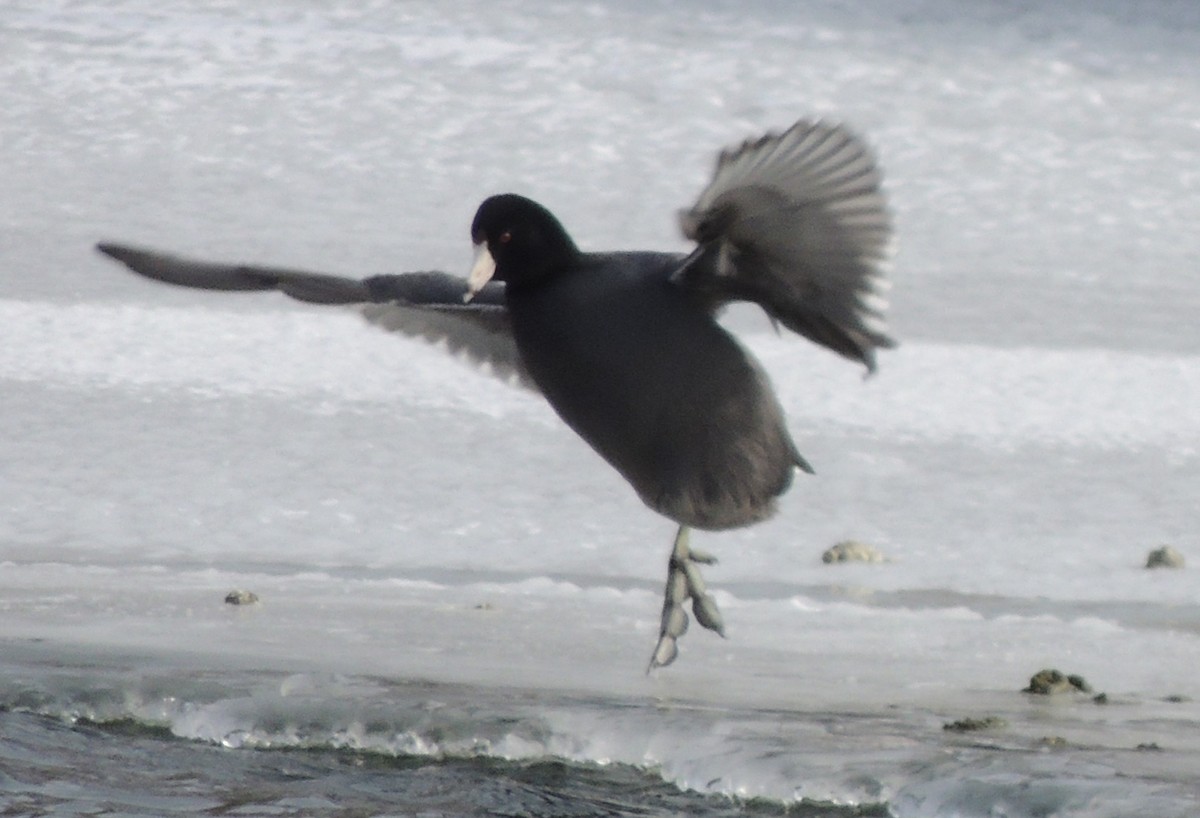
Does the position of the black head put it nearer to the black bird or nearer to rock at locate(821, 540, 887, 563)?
the black bird

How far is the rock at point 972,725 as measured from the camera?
2.78 m

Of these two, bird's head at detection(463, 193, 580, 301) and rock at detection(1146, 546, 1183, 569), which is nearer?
bird's head at detection(463, 193, 580, 301)

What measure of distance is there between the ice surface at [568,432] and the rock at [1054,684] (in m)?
0.05

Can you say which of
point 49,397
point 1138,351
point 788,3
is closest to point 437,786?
point 49,397

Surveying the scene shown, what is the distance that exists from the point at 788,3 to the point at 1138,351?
5216mm

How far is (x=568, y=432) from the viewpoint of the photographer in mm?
5453

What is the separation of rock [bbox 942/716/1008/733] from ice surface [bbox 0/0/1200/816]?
3 centimetres

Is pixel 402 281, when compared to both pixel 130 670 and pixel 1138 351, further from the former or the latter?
pixel 1138 351

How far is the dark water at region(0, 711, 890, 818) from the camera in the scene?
103 inches

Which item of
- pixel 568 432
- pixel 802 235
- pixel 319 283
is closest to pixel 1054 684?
pixel 802 235

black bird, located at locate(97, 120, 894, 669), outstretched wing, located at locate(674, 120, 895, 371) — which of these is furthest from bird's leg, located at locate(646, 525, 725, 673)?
outstretched wing, located at locate(674, 120, 895, 371)

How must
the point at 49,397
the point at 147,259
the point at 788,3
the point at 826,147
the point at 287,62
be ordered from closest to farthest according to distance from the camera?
1. the point at 826,147
2. the point at 147,259
3. the point at 49,397
4. the point at 287,62
5. the point at 788,3

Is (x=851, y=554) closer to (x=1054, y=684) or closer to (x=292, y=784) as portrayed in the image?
(x=1054, y=684)

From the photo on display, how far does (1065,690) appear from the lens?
311cm
